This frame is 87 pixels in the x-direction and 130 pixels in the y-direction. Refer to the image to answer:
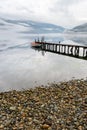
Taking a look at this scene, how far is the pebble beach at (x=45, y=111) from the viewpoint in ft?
33.7

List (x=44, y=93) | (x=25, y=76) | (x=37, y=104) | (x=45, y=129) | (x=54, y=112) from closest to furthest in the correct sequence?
(x=45, y=129), (x=54, y=112), (x=37, y=104), (x=44, y=93), (x=25, y=76)

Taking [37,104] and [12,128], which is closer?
[12,128]

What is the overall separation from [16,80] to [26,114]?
1244cm

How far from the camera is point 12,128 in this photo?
10102mm

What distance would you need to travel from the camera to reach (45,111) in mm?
11805

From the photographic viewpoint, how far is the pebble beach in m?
10.3

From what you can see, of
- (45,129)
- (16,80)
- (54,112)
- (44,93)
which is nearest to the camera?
(45,129)

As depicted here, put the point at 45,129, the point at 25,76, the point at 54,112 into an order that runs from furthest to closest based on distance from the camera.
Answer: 1. the point at 25,76
2. the point at 54,112
3. the point at 45,129

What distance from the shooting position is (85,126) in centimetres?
1014

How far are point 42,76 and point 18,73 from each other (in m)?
3.07

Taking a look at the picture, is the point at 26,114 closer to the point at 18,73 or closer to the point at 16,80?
the point at 16,80

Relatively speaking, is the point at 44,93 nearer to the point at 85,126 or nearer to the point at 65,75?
the point at 85,126

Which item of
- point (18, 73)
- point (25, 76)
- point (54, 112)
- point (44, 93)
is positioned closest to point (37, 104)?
point (54, 112)

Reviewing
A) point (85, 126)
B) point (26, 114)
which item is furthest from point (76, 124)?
point (26, 114)
